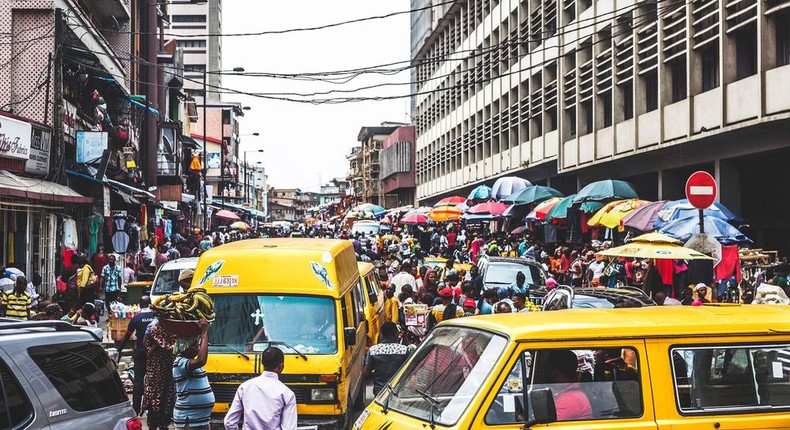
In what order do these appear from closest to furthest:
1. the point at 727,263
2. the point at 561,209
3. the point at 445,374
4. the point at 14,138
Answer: the point at 445,374 < the point at 727,263 < the point at 14,138 < the point at 561,209

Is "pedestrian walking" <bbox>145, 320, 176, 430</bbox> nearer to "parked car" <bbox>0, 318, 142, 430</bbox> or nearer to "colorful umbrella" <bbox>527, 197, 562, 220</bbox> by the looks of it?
"parked car" <bbox>0, 318, 142, 430</bbox>

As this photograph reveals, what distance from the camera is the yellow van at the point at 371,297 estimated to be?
14125 millimetres

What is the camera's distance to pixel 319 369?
30.7 ft

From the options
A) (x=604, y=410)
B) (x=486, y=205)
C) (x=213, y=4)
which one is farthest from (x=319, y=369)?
(x=213, y=4)

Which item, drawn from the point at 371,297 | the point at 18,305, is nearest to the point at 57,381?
the point at 371,297

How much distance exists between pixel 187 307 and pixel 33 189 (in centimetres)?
1355

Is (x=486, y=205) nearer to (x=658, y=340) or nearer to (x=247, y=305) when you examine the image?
(x=247, y=305)

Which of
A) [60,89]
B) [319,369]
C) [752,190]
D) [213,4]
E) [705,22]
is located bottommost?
[319,369]

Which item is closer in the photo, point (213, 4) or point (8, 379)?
point (8, 379)

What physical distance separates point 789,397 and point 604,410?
1194 millimetres

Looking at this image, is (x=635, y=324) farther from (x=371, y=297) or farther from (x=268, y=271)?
(x=371, y=297)

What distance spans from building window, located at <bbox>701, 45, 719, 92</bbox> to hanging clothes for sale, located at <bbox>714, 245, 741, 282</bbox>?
9.77m

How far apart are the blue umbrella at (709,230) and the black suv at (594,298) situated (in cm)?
293

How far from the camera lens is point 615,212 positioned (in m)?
20.5
